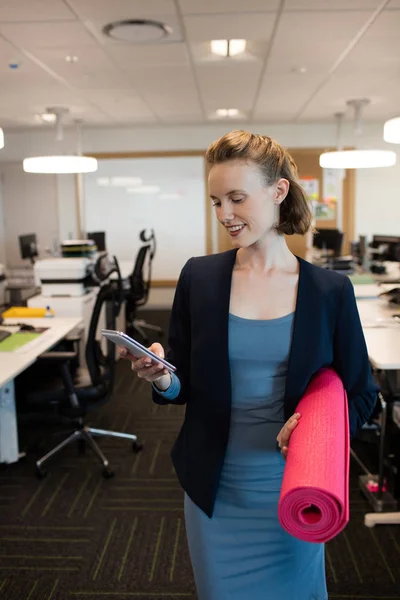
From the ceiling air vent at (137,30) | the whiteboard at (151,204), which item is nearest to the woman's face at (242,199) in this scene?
the ceiling air vent at (137,30)

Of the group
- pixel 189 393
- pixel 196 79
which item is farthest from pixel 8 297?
pixel 189 393

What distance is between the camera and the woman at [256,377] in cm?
120

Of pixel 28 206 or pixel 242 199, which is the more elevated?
pixel 28 206

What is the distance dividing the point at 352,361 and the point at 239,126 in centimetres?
733

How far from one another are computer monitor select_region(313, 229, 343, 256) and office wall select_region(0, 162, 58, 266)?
13.0 ft

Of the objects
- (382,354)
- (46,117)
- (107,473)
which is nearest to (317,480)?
(382,354)

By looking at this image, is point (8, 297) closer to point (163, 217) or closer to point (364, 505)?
point (163, 217)

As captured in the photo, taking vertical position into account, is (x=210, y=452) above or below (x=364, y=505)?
above

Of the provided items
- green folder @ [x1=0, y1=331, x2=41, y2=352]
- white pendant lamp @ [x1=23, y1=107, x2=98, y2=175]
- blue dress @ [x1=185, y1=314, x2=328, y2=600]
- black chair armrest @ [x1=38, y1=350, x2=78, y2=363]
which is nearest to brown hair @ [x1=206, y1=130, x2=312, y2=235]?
blue dress @ [x1=185, y1=314, x2=328, y2=600]

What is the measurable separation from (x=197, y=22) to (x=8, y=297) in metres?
4.24

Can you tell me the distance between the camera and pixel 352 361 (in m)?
1.23

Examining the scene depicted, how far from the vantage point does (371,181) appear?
8.03 meters

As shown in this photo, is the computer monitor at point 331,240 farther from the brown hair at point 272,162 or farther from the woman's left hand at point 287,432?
the woman's left hand at point 287,432

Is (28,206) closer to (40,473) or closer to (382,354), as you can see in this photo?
(40,473)
